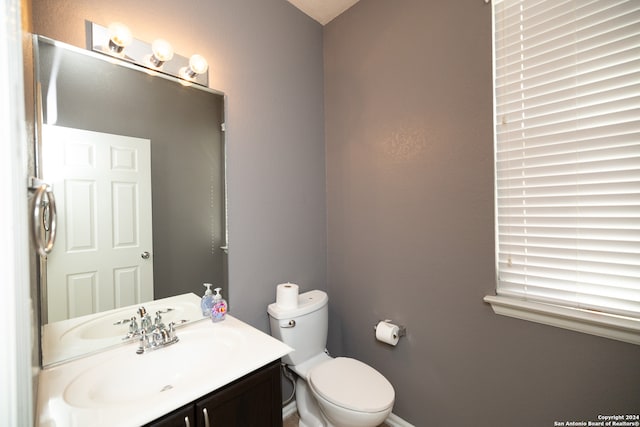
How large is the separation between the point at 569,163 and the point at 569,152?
4 centimetres

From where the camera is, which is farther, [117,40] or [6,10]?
[117,40]

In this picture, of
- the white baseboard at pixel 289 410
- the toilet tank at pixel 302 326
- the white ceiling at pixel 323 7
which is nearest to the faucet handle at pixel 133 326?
the toilet tank at pixel 302 326

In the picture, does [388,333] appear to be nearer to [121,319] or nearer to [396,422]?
[396,422]

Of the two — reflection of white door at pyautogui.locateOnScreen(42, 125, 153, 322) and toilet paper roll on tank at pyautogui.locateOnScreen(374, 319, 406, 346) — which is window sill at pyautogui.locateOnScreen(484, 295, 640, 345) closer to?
toilet paper roll on tank at pyautogui.locateOnScreen(374, 319, 406, 346)

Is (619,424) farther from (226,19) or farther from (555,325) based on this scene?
(226,19)

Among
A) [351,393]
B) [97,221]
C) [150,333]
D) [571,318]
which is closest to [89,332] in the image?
[150,333]

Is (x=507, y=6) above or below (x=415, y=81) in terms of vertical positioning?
above

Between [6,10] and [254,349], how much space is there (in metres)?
1.11

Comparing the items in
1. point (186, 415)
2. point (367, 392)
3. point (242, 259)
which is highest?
point (242, 259)

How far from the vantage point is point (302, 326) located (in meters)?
1.60

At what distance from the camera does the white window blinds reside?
0.97m

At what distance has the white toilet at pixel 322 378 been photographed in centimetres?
124

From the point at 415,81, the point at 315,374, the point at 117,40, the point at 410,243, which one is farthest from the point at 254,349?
the point at 415,81

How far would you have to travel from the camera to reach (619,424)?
0.99 metres
